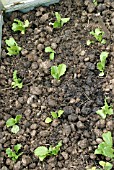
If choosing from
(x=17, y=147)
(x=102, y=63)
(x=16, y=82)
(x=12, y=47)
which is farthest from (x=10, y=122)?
(x=102, y=63)

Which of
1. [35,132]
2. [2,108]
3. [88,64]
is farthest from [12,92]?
[88,64]

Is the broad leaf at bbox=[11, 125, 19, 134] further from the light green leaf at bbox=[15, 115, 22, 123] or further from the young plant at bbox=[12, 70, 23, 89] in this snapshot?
the young plant at bbox=[12, 70, 23, 89]

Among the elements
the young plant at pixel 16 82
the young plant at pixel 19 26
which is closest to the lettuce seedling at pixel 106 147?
the young plant at pixel 16 82

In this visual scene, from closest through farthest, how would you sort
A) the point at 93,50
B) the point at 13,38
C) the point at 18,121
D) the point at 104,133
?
the point at 104,133, the point at 18,121, the point at 93,50, the point at 13,38

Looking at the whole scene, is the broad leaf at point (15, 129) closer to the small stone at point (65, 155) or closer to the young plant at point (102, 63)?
the small stone at point (65, 155)

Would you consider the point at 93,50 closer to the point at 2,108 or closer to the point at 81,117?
the point at 81,117

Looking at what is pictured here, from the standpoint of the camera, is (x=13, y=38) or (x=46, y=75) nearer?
(x=46, y=75)
